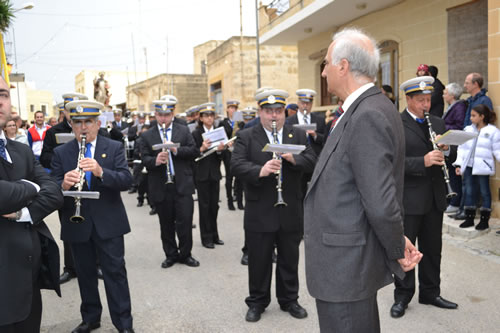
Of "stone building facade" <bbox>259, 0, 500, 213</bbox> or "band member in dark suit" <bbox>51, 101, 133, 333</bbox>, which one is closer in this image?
"band member in dark suit" <bbox>51, 101, 133, 333</bbox>

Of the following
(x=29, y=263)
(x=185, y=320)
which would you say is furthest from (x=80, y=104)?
(x=185, y=320)

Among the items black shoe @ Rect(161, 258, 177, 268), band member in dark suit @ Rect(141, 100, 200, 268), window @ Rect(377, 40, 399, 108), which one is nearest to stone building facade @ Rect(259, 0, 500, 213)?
window @ Rect(377, 40, 399, 108)

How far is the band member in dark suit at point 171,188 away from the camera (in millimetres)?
6059

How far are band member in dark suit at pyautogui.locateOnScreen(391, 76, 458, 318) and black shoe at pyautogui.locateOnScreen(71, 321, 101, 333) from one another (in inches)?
113

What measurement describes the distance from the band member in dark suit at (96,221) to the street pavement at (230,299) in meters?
0.29

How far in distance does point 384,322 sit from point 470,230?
319cm

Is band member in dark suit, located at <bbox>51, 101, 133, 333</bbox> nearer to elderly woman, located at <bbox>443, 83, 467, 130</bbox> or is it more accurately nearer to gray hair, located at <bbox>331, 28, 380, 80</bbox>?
gray hair, located at <bbox>331, 28, 380, 80</bbox>

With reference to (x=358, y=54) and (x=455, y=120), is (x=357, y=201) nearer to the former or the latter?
(x=358, y=54)

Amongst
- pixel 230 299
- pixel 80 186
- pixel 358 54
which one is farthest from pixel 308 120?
pixel 358 54

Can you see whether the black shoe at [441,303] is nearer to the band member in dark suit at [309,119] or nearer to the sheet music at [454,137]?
the sheet music at [454,137]

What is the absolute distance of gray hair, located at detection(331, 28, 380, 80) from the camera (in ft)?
7.75

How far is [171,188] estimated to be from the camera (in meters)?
6.09

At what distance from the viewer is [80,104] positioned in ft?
12.6

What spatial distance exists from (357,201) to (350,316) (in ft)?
2.11
